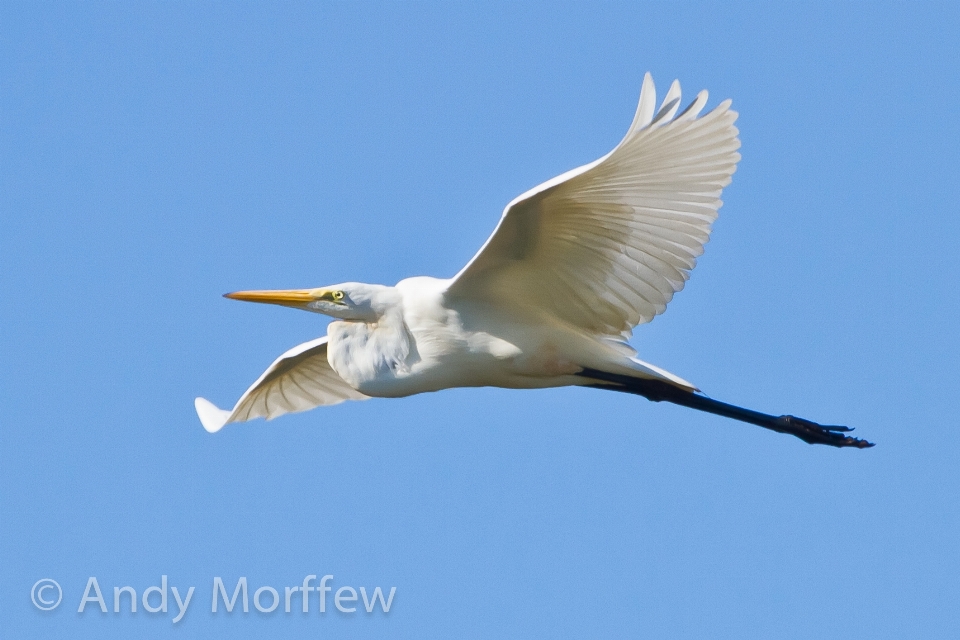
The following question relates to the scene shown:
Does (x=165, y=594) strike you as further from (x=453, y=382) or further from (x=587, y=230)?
(x=587, y=230)

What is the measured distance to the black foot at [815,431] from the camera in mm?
8930

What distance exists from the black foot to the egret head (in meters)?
2.61

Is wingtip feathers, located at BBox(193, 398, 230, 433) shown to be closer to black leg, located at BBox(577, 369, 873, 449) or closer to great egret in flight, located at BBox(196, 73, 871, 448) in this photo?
great egret in flight, located at BBox(196, 73, 871, 448)

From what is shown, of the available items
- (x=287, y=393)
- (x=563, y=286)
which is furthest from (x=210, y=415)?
(x=563, y=286)

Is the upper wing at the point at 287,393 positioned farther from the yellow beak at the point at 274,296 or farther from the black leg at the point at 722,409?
the black leg at the point at 722,409

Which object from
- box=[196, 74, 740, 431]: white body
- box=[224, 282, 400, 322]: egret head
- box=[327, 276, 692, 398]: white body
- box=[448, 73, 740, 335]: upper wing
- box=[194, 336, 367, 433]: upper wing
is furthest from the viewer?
box=[194, 336, 367, 433]: upper wing

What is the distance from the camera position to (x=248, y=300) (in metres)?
9.15

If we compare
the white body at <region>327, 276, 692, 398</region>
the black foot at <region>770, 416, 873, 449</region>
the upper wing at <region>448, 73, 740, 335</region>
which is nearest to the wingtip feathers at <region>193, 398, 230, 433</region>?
the white body at <region>327, 276, 692, 398</region>

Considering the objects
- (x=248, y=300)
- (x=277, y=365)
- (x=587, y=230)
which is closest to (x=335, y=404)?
(x=277, y=365)

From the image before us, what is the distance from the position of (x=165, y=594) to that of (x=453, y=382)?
2421 millimetres

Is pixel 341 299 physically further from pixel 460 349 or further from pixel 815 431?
pixel 815 431

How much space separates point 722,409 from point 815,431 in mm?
609

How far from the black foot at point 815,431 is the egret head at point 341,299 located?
2606 millimetres

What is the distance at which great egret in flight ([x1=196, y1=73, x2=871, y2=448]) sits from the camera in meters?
7.52
